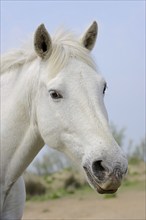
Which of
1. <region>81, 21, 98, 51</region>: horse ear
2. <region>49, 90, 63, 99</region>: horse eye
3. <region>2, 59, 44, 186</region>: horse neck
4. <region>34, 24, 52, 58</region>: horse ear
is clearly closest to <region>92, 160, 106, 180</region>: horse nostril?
<region>49, 90, 63, 99</region>: horse eye

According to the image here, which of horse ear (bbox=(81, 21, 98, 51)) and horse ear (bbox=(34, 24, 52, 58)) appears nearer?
horse ear (bbox=(34, 24, 52, 58))

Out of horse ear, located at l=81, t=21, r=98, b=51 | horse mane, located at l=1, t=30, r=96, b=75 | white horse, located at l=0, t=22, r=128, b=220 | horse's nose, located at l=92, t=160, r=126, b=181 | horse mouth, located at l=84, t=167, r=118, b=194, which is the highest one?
horse ear, located at l=81, t=21, r=98, b=51

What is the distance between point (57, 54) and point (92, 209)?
10.3 metres

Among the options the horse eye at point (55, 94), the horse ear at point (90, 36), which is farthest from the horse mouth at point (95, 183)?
the horse ear at point (90, 36)

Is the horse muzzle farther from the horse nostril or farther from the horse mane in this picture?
the horse mane

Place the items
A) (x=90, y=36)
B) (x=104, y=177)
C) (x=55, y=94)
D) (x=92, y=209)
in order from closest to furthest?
(x=104, y=177) → (x=55, y=94) → (x=90, y=36) → (x=92, y=209)

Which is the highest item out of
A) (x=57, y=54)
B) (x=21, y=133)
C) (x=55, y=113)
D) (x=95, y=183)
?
(x=57, y=54)

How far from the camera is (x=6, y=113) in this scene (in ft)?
11.7

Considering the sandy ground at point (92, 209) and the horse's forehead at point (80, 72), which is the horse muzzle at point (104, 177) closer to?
the horse's forehead at point (80, 72)

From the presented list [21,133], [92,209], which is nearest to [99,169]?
[21,133]

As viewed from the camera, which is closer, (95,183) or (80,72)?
(95,183)

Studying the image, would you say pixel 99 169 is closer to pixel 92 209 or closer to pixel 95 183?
pixel 95 183

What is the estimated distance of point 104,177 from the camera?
2748 millimetres

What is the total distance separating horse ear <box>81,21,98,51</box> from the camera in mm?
3643
